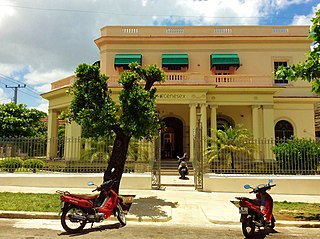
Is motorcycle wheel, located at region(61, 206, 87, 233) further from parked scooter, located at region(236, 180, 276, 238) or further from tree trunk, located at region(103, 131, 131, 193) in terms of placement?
parked scooter, located at region(236, 180, 276, 238)

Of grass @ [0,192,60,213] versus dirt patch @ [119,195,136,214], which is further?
dirt patch @ [119,195,136,214]

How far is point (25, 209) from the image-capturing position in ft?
25.0

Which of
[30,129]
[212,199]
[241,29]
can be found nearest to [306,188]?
[212,199]

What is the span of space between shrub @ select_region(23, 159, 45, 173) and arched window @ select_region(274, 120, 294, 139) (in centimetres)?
1627

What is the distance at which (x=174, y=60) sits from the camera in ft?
69.7

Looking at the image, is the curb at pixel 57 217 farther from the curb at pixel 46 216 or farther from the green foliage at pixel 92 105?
the green foliage at pixel 92 105

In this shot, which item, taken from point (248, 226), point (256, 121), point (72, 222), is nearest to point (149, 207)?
point (72, 222)

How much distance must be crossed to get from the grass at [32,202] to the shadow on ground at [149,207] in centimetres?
27

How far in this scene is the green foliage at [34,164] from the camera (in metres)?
12.0

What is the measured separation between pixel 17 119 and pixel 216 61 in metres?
16.3

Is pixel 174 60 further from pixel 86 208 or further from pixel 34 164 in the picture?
pixel 86 208

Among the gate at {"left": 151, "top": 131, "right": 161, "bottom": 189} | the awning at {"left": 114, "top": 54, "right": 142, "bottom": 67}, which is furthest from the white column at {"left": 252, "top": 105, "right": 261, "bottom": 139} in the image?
the awning at {"left": 114, "top": 54, "right": 142, "bottom": 67}

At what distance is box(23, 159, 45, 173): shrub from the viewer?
39.4ft

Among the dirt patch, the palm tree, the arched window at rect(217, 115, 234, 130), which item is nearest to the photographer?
the dirt patch
